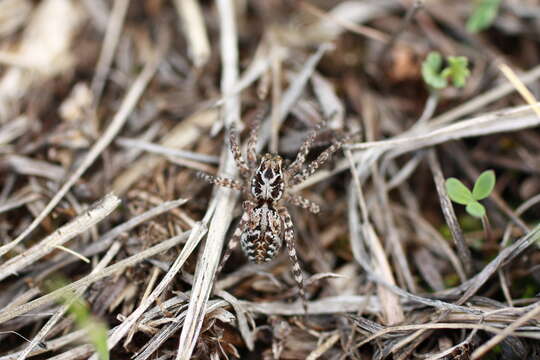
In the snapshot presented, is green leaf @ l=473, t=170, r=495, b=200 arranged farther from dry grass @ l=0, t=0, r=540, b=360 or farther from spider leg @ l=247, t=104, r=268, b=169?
spider leg @ l=247, t=104, r=268, b=169

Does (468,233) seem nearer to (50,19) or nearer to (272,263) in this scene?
(272,263)

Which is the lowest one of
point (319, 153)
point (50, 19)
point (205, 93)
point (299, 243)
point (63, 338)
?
point (299, 243)

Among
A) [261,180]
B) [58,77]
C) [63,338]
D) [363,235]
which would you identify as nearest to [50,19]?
[58,77]

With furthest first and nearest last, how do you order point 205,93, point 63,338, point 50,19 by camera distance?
point 50,19, point 205,93, point 63,338

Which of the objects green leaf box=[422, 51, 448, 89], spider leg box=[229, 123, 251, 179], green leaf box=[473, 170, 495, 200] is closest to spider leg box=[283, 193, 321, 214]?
spider leg box=[229, 123, 251, 179]

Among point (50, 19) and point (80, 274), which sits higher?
point (50, 19)

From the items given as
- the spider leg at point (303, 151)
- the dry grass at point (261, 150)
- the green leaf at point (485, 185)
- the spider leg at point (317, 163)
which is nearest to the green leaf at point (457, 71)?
the dry grass at point (261, 150)

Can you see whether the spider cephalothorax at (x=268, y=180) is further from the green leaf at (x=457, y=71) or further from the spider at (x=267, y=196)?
the green leaf at (x=457, y=71)
